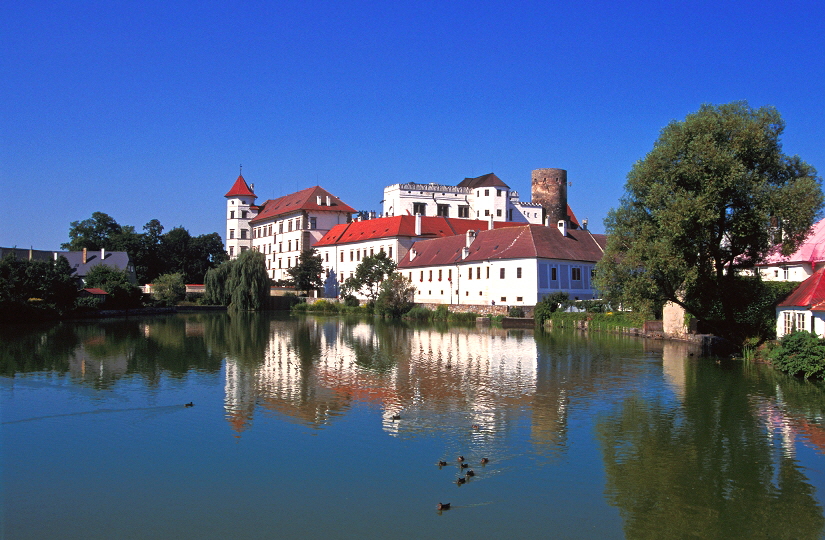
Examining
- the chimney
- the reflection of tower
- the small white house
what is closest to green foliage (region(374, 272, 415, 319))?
the chimney

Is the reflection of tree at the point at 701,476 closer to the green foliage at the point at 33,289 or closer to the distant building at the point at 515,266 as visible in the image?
the distant building at the point at 515,266

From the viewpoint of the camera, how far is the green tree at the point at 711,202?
24.4 meters

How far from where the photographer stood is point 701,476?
11719mm

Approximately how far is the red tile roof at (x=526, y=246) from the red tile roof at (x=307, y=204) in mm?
29609

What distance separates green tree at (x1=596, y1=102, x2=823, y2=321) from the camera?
961 inches

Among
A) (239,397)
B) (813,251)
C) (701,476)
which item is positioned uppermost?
(813,251)

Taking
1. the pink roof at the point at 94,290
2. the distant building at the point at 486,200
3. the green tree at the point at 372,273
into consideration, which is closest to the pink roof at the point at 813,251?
the green tree at the point at 372,273

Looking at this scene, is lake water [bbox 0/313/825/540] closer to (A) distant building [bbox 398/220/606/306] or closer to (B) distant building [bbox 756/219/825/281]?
(B) distant building [bbox 756/219/825/281]

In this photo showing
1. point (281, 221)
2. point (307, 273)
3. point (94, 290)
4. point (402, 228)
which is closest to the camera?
point (94, 290)

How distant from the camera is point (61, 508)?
406 inches

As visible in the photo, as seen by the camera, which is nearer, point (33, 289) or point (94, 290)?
point (33, 289)

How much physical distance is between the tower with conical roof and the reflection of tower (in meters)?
77.2

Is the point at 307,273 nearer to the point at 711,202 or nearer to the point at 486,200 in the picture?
the point at 486,200

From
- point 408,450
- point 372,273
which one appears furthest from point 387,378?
point 372,273
